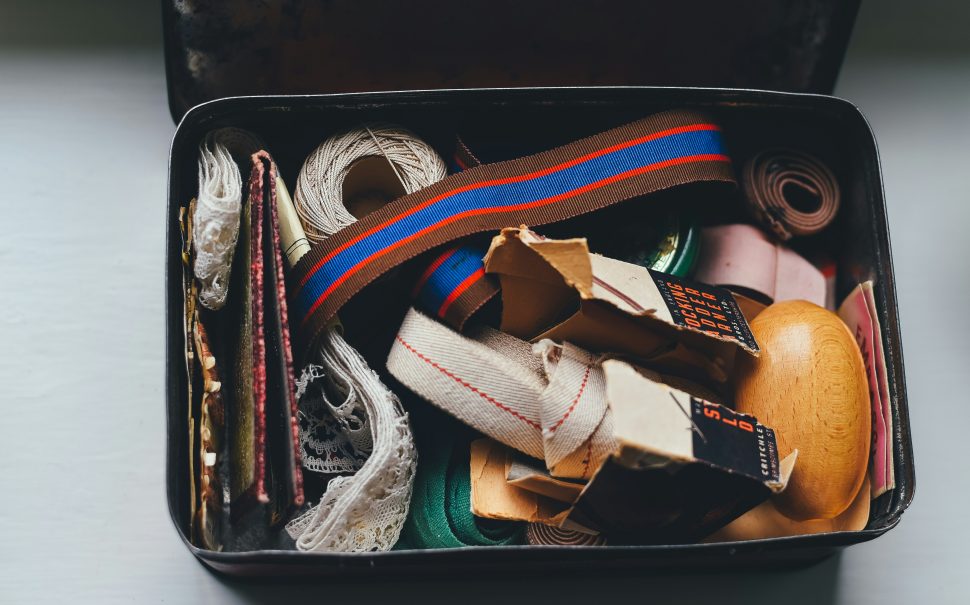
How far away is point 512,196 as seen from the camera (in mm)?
889

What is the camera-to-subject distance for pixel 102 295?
39.8 inches

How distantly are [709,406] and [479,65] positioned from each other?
44cm

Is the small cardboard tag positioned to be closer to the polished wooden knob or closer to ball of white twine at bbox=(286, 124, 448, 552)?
the polished wooden knob

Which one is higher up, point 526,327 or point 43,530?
point 526,327

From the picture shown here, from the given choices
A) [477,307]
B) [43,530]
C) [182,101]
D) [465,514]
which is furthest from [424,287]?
[43,530]

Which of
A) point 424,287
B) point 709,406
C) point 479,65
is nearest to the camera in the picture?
point 709,406

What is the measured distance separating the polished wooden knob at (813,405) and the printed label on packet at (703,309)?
0.11 feet

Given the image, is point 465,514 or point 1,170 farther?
point 1,170

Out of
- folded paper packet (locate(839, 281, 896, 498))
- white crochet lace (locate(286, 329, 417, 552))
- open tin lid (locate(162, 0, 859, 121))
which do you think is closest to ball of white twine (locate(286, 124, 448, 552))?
white crochet lace (locate(286, 329, 417, 552))

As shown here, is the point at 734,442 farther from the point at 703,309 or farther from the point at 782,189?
the point at 782,189

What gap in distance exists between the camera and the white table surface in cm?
93

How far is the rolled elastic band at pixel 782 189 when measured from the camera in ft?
3.18

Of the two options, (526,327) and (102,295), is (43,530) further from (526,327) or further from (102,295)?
(526,327)

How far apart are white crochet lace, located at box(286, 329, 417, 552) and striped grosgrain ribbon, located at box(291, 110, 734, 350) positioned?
0.05 m
